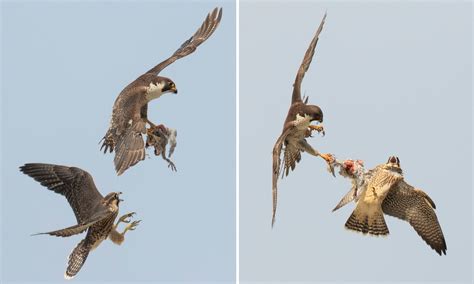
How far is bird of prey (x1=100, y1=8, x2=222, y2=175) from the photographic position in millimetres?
8828

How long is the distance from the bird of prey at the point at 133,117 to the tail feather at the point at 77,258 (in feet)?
2.83

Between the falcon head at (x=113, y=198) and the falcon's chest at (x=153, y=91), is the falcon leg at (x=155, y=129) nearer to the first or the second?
the falcon's chest at (x=153, y=91)

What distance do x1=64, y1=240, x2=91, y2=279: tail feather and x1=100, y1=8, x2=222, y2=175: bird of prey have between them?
2.83 ft

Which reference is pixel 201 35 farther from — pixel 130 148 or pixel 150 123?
pixel 130 148

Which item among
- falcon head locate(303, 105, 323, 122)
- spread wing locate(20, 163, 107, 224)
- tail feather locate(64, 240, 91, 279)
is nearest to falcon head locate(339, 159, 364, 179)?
Result: falcon head locate(303, 105, 323, 122)

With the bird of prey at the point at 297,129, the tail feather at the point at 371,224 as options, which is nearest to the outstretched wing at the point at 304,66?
the bird of prey at the point at 297,129

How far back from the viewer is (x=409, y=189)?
32.5ft

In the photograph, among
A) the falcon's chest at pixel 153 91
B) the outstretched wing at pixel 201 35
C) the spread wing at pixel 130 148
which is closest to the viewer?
the spread wing at pixel 130 148

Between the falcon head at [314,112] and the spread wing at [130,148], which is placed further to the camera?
the falcon head at [314,112]

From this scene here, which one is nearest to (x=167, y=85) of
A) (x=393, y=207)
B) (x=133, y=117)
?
(x=133, y=117)

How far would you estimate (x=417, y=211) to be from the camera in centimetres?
1000

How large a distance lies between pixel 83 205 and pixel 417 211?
3094mm

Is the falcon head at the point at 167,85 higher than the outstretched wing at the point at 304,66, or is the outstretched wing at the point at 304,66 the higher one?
the outstretched wing at the point at 304,66

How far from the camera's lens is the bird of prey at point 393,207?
9672 millimetres
